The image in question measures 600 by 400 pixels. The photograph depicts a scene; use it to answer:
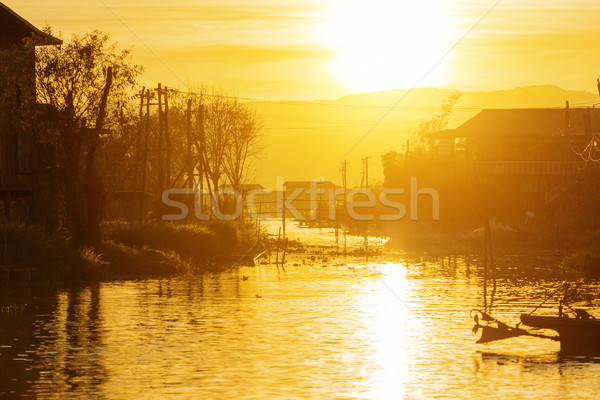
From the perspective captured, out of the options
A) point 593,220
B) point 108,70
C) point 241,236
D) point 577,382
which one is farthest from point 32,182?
point 593,220

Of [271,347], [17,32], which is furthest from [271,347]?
[17,32]

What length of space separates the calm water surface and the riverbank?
2311 mm

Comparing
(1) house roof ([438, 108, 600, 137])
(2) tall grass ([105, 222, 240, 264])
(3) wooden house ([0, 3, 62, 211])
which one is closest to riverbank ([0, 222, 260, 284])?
(2) tall grass ([105, 222, 240, 264])

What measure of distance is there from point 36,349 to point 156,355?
303 centimetres

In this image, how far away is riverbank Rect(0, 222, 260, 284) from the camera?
37.2 m

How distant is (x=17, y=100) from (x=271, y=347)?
28.1 meters

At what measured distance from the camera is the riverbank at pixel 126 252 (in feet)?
122

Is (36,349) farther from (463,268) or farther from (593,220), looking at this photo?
(593,220)

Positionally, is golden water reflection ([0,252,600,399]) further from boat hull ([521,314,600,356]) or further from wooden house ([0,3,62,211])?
wooden house ([0,3,62,211])

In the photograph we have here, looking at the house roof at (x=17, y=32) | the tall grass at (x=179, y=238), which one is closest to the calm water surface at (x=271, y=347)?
the tall grass at (x=179, y=238)

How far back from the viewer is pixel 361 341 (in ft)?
77.5

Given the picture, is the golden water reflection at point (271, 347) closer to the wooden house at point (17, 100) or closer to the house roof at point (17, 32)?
the wooden house at point (17, 100)

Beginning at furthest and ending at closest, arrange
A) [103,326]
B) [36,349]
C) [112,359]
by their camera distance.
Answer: [103,326]
[36,349]
[112,359]

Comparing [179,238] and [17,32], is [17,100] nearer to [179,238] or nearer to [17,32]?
[17,32]
